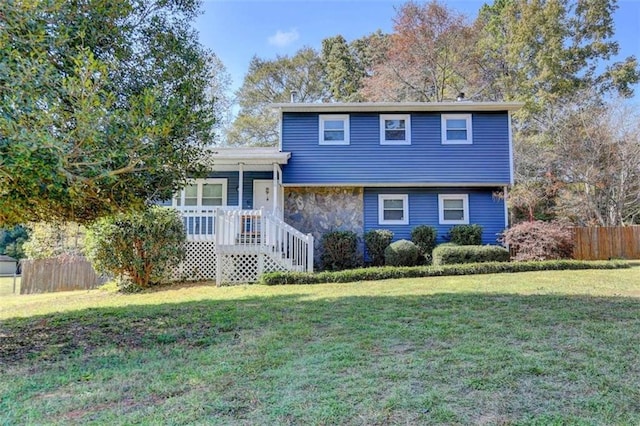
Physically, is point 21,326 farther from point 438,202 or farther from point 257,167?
point 438,202

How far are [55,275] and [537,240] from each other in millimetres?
15205

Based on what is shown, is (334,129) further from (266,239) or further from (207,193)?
(266,239)

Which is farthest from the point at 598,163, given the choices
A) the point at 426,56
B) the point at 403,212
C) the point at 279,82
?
the point at 279,82

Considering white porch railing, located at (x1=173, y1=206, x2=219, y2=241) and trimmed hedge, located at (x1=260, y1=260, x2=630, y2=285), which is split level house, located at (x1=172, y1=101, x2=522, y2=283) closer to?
white porch railing, located at (x1=173, y1=206, x2=219, y2=241)

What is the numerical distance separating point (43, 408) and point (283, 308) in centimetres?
371

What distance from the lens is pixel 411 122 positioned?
44.4 feet

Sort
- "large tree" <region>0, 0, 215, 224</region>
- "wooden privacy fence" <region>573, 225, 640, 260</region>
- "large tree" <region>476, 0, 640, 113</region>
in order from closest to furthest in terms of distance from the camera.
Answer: "large tree" <region>0, 0, 215, 224</region> → "wooden privacy fence" <region>573, 225, 640, 260</region> → "large tree" <region>476, 0, 640, 113</region>

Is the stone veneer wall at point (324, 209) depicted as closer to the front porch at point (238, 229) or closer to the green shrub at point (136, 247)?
the front porch at point (238, 229)

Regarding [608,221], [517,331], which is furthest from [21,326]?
[608,221]

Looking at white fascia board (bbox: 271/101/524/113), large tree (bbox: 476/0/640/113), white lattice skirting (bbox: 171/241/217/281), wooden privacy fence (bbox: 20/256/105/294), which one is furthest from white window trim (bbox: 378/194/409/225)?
large tree (bbox: 476/0/640/113)

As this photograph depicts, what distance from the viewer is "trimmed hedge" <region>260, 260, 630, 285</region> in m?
9.38

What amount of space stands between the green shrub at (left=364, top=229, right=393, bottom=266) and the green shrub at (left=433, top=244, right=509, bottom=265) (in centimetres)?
181

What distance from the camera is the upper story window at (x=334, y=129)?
44.2 feet

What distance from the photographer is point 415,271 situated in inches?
388
